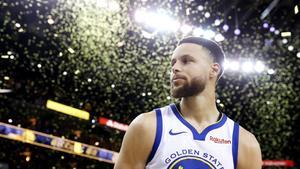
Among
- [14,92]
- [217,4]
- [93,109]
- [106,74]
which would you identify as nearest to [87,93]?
[93,109]

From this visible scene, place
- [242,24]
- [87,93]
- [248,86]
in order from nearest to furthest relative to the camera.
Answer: [242,24] → [248,86] → [87,93]

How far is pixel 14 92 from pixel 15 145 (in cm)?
290

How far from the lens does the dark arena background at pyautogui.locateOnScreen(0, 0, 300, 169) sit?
1466 cm

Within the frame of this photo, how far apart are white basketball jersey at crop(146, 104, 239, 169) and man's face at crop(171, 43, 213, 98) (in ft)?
0.62

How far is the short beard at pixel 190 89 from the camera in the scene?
9.27 ft

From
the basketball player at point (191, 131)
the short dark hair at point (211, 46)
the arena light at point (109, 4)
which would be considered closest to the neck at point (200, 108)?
the basketball player at point (191, 131)

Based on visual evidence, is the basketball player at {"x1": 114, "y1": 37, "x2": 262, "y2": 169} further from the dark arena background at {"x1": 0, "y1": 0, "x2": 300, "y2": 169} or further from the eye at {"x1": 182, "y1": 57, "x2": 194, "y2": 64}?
the dark arena background at {"x1": 0, "y1": 0, "x2": 300, "y2": 169}

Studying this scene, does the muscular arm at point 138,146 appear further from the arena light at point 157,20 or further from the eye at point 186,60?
the arena light at point 157,20

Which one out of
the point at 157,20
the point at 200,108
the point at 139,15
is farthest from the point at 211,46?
the point at 157,20

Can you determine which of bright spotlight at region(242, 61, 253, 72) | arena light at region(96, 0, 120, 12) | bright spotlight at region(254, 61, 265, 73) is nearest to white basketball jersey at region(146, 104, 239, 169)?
arena light at region(96, 0, 120, 12)

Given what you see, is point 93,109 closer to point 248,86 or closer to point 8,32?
point 8,32

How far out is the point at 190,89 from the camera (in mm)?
2844

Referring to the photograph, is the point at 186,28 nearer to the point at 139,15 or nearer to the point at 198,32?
the point at 198,32

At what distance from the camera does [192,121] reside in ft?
9.31
